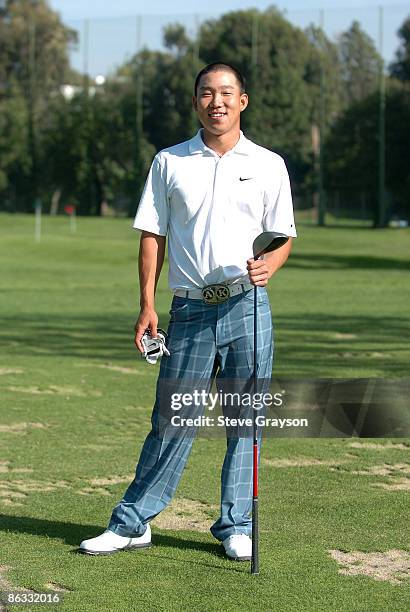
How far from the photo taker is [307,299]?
71.0 ft

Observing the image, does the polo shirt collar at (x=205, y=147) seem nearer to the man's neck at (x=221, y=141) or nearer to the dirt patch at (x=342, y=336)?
the man's neck at (x=221, y=141)

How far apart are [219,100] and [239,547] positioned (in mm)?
1978

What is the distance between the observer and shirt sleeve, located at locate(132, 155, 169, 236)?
17.6ft

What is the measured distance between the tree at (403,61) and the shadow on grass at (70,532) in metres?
58.1

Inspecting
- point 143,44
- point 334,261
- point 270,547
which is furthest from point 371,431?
point 143,44

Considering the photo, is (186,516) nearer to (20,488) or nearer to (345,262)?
(20,488)

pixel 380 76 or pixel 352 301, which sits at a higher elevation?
pixel 380 76

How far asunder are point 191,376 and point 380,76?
5501 centimetres

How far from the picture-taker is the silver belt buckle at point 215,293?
210 inches

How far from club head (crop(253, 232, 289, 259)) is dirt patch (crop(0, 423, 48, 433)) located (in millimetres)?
4251

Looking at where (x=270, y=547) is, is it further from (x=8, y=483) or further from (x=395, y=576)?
(x=8, y=483)

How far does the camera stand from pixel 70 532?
5.95m

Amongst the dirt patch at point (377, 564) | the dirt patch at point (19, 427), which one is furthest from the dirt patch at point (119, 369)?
the dirt patch at point (377, 564)

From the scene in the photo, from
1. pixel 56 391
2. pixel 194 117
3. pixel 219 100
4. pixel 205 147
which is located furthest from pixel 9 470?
pixel 194 117
